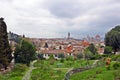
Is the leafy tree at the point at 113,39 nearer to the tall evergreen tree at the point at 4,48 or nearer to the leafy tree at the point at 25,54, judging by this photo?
the leafy tree at the point at 25,54

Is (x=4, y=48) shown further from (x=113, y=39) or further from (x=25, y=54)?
(x=113, y=39)

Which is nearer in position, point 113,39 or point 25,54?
point 25,54

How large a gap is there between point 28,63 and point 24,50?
3179mm

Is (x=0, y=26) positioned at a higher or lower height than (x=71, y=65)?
higher

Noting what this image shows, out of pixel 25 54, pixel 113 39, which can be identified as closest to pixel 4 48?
pixel 25 54

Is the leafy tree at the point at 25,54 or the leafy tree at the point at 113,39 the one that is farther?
the leafy tree at the point at 113,39

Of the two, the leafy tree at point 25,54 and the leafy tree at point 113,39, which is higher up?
the leafy tree at point 113,39

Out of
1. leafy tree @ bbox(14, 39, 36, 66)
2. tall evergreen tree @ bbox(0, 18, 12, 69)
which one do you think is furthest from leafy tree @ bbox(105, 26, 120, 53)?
A: tall evergreen tree @ bbox(0, 18, 12, 69)

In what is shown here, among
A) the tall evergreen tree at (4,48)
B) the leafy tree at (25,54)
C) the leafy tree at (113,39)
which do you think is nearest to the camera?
the tall evergreen tree at (4,48)

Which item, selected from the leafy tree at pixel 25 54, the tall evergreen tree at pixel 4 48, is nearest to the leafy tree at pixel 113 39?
the leafy tree at pixel 25 54

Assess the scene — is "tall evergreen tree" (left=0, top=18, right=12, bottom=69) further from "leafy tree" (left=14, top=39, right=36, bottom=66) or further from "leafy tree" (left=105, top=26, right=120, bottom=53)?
"leafy tree" (left=105, top=26, right=120, bottom=53)

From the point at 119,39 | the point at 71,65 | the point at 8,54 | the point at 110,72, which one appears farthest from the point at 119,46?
the point at 110,72

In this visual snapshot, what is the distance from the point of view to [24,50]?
74562 millimetres

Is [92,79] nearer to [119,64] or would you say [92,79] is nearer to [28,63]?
[119,64]
